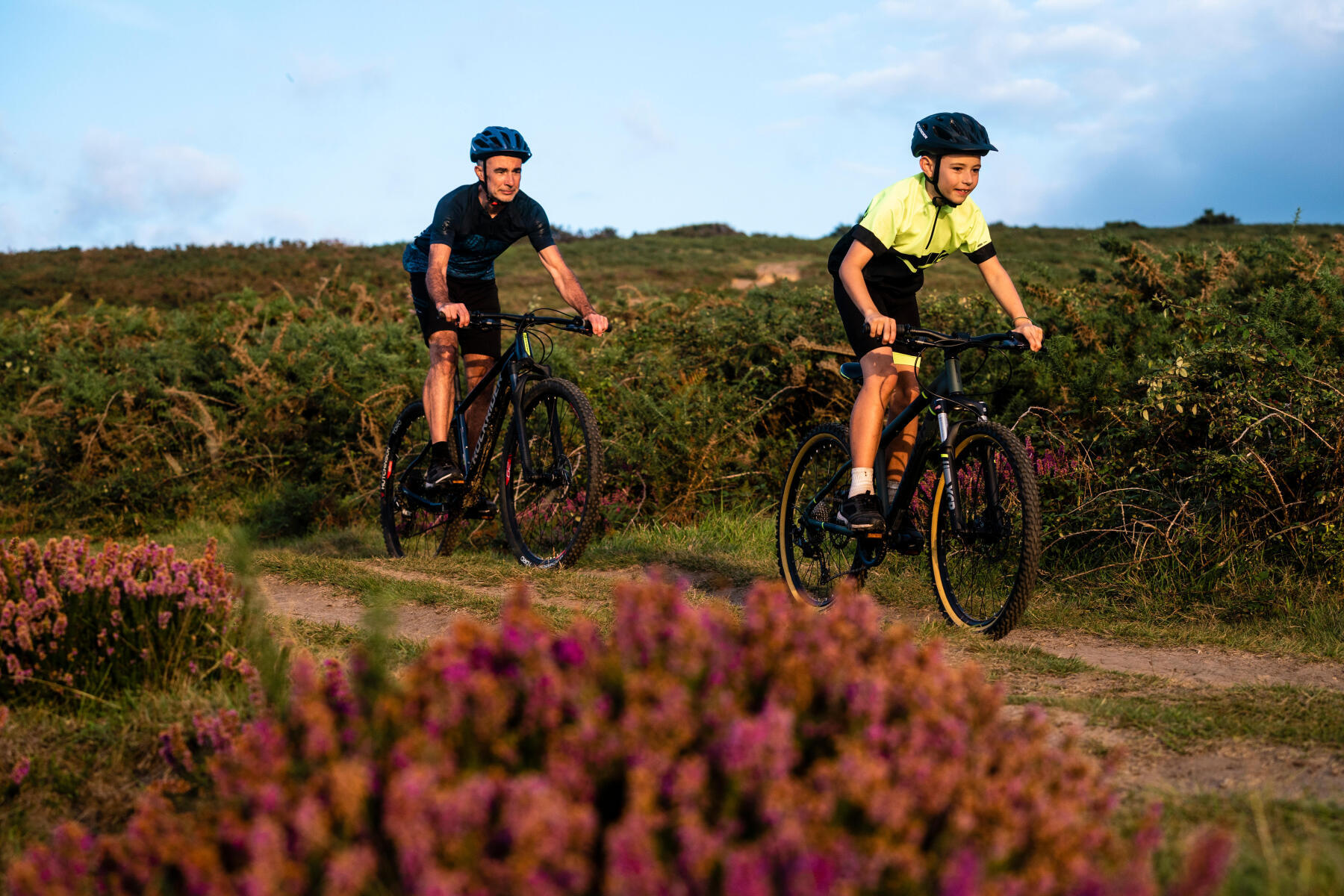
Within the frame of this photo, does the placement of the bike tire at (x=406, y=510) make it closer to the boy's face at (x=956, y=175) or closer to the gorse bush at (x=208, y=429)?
the gorse bush at (x=208, y=429)

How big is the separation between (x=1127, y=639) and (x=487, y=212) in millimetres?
4371

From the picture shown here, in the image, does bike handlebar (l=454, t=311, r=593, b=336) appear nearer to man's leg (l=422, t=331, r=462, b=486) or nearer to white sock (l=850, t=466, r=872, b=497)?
man's leg (l=422, t=331, r=462, b=486)

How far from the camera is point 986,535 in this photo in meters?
4.77

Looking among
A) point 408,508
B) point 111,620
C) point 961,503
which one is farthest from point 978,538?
point 408,508

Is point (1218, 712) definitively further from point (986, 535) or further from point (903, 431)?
point (903, 431)

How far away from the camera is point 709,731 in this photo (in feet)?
5.75

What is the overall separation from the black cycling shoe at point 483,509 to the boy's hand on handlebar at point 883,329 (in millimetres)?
3265

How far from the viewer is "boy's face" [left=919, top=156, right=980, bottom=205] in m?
4.96

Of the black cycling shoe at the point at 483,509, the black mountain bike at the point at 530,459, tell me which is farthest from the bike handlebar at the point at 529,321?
the black cycling shoe at the point at 483,509

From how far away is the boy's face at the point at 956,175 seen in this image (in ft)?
16.3

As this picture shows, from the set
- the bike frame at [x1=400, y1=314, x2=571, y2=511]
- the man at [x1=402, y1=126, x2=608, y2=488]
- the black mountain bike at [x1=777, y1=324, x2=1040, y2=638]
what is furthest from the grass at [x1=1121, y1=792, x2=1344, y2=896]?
the bike frame at [x1=400, y1=314, x2=571, y2=511]

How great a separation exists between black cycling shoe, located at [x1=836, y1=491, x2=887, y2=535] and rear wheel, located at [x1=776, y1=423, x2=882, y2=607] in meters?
0.19

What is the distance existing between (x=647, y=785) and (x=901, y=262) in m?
4.26

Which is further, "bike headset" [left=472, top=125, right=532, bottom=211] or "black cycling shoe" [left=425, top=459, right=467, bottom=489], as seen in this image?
"black cycling shoe" [left=425, top=459, right=467, bottom=489]
